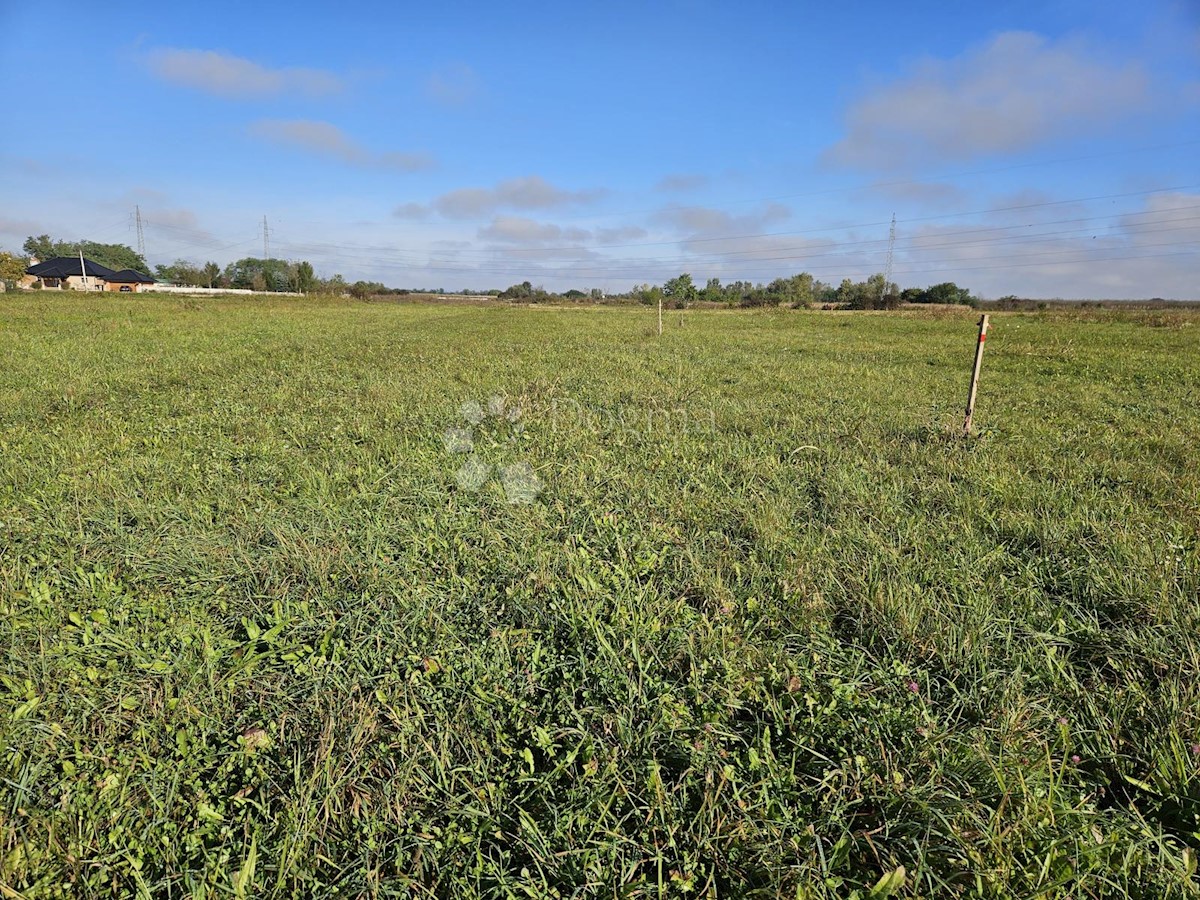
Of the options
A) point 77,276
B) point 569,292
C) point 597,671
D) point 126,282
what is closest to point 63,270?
point 77,276

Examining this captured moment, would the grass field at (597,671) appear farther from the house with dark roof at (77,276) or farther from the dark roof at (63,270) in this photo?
the dark roof at (63,270)

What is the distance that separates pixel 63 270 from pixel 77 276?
3.10 metres

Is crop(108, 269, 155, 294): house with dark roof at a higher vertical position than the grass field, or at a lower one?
higher

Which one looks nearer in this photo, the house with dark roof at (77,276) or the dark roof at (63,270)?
the house with dark roof at (77,276)

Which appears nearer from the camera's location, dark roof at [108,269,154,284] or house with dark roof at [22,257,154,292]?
house with dark roof at [22,257,154,292]

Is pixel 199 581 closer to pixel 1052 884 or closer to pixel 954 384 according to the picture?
pixel 1052 884

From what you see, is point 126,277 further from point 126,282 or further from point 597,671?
point 597,671

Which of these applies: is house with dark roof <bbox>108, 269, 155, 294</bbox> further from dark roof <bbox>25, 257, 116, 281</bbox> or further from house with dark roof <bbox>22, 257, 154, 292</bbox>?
dark roof <bbox>25, 257, 116, 281</bbox>

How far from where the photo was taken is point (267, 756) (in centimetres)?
167

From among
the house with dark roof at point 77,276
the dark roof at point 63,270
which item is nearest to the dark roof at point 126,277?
the house with dark roof at point 77,276

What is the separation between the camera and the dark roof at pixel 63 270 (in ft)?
210

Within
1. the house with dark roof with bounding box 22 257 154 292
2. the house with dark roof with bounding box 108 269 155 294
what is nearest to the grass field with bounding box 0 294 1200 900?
the house with dark roof with bounding box 22 257 154 292

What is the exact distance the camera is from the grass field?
1.41 m

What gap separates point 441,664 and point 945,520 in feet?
9.47
